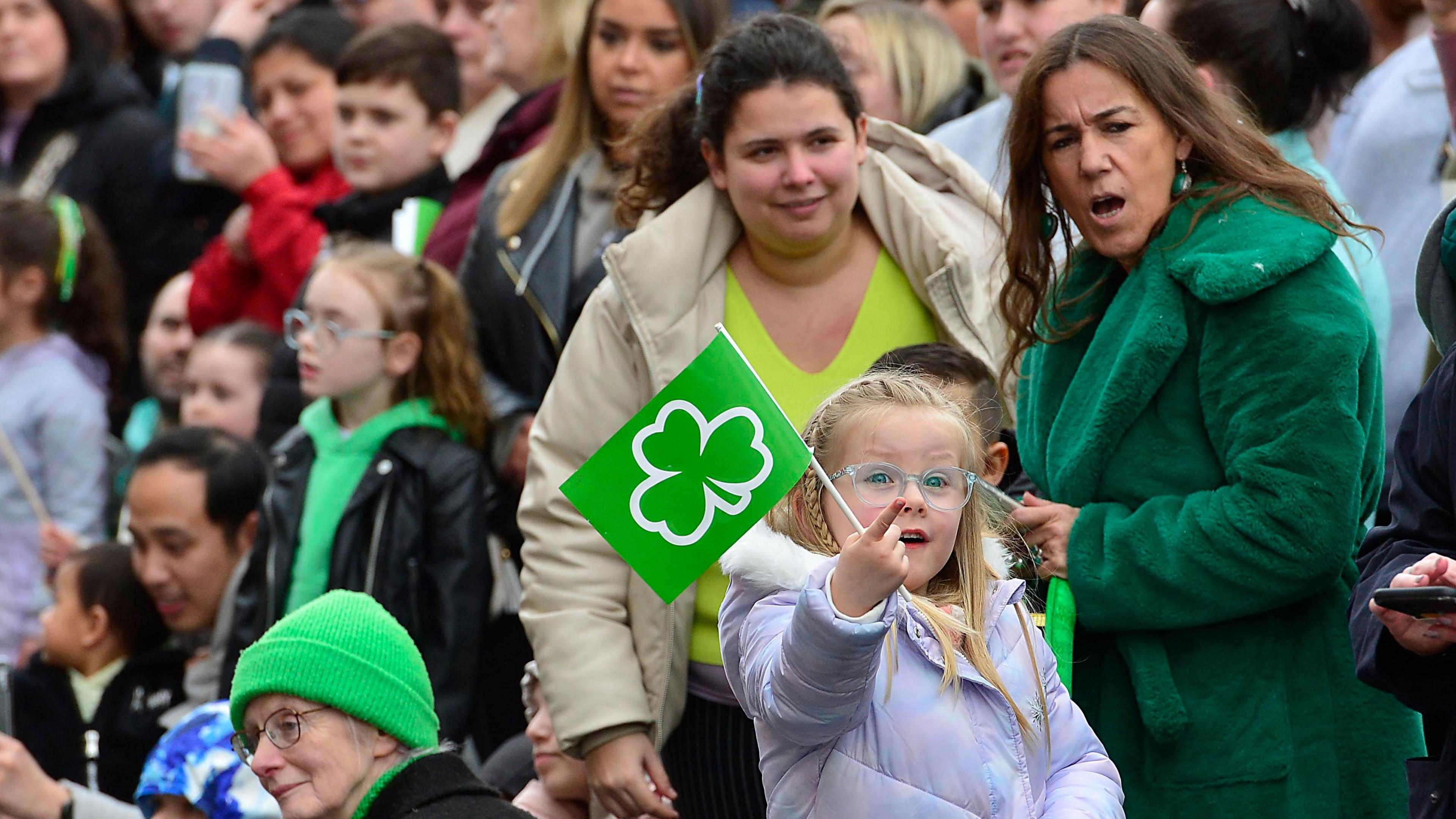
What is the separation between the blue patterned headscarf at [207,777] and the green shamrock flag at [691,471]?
1.95 m

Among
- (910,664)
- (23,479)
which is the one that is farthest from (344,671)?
(23,479)

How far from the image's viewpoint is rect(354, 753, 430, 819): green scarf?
150 inches

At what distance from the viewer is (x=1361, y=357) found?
3.51 meters

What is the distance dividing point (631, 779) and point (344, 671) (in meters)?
0.70

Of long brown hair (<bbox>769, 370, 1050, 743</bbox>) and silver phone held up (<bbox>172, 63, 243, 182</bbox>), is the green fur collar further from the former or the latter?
silver phone held up (<bbox>172, 63, 243, 182</bbox>)

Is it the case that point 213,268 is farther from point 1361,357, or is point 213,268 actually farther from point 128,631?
point 1361,357

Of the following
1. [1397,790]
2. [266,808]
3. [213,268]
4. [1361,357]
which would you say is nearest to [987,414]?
[1361,357]

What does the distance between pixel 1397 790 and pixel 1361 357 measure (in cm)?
78

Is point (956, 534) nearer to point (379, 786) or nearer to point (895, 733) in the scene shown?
point (895, 733)

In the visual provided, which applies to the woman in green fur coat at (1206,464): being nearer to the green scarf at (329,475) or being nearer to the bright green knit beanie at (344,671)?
the bright green knit beanie at (344,671)

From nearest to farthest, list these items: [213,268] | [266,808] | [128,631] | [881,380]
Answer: [881,380] → [266,808] → [128,631] → [213,268]

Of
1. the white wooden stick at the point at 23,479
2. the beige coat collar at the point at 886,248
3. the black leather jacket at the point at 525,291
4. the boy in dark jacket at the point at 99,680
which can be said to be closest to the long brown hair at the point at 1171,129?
the beige coat collar at the point at 886,248

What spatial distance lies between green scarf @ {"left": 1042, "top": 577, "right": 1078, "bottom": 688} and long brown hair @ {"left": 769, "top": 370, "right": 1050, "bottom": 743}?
32cm

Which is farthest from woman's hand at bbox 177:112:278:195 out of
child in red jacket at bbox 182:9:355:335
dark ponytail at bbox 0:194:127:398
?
dark ponytail at bbox 0:194:127:398
